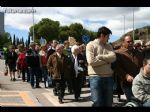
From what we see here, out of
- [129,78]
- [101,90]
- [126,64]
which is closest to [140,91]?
[101,90]

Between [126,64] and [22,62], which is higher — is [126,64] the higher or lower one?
the higher one

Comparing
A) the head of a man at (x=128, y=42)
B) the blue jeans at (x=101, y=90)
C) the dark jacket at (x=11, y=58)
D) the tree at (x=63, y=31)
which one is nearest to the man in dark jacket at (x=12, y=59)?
the dark jacket at (x=11, y=58)

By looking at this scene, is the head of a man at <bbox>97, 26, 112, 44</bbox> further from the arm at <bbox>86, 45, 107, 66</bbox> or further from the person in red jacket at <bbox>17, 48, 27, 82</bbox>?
the person in red jacket at <bbox>17, 48, 27, 82</bbox>

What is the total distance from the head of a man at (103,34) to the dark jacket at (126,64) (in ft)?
2.42

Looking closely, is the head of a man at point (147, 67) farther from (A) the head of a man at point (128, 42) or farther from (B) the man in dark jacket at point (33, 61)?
(B) the man in dark jacket at point (33, 61)

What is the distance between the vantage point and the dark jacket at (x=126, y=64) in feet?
23.2

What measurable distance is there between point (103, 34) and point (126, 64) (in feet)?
3.23

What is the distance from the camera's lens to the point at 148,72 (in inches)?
226

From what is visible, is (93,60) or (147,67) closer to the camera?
(147,67)

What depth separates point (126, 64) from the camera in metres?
7.08

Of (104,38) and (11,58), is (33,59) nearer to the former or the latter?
(11,58)

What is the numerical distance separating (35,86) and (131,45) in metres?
8.69
